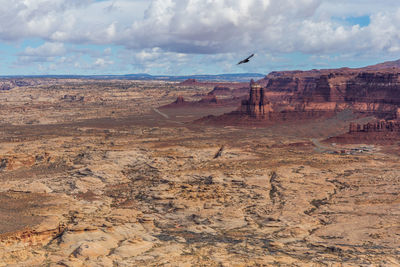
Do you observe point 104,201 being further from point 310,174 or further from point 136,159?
point 310,174

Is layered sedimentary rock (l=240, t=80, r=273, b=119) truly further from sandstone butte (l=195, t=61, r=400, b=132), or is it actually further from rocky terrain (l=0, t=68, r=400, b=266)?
rocky terrain (l=0, t=68, r=400, b=266)

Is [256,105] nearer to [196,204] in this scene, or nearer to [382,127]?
[382,127]

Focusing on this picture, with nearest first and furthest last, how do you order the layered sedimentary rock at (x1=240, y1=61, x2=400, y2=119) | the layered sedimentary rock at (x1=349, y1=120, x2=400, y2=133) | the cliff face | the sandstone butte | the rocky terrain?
the rocky terrain, the layered sedimentary rock at (x1=349, y1=120, x2=400, y2=133), the sandstone butte, the cliff face, the layered sedimentary rock at (x1=240, y1=61, x2=400, y2=119)

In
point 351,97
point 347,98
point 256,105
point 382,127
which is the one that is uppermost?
point 351,97

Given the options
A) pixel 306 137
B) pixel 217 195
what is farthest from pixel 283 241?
pixel 306 137

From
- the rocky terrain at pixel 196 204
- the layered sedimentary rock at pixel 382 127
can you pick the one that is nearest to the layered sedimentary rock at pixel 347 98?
the layered sedimentary rock at pixel 382 127

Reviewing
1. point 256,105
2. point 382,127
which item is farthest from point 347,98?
point 382,127

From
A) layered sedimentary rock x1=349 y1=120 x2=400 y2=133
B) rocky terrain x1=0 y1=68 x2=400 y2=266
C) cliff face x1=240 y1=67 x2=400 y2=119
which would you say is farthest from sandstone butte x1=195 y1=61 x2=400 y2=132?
rocky terrain x1=0 y1=68 x2=400 y2=266

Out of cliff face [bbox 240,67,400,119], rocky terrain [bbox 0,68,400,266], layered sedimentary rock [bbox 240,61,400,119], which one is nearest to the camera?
rocky terrain [bbox 0,68,400,266]
